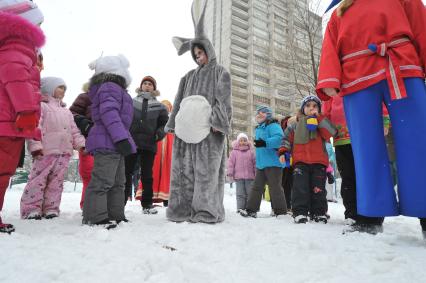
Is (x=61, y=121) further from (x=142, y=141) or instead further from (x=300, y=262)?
Answer: (x=300, y=262)

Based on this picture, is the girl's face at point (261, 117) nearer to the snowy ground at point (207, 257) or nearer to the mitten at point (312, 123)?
the mitten at point (312, 123)

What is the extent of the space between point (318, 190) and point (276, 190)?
774 millimetres

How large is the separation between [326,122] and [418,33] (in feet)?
Result: 5.09

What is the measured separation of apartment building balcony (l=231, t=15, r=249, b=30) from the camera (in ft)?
190

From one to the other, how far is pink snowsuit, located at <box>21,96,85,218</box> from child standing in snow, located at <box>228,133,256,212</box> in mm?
3405

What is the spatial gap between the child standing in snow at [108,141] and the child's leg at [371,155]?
6.72 feet

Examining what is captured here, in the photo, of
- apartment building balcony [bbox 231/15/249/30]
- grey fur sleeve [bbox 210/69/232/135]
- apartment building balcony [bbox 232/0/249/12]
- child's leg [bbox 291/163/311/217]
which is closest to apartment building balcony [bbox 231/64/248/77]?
apartment building balcony [bbox 231/15/249/30]

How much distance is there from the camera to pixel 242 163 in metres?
6.56

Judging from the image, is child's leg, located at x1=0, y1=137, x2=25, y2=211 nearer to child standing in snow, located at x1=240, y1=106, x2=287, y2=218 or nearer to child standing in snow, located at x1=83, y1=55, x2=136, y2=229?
child standing in snow, located at x1=83, y1=55, x2=136, y2=229

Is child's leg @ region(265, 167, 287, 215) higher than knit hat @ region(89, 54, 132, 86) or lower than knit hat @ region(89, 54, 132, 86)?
lower

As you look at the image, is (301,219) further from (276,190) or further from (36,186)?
(36,186)

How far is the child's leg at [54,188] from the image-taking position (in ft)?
12.0

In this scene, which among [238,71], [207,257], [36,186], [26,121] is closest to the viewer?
[207,257]

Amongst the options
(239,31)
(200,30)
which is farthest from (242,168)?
(239,31)
